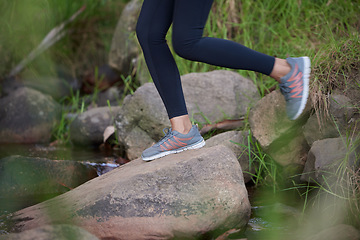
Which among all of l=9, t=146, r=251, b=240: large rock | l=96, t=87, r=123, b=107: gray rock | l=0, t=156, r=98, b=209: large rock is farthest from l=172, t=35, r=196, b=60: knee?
l=96, t=87, r=123, b=107: gray rock

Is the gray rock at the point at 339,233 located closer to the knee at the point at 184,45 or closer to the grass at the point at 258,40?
the grass at the point at 258,40

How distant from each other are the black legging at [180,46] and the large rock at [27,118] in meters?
2.71

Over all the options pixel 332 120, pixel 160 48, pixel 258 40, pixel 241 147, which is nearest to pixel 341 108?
pixel 332 120

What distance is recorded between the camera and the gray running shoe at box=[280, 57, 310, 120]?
208 centimetres

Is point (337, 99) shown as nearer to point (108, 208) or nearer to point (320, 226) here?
point (320, 226)

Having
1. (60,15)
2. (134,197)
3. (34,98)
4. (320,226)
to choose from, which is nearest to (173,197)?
(134,197)

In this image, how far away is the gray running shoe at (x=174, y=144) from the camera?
7.62 ft

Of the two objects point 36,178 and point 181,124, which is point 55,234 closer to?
point 181,124

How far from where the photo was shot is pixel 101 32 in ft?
21.0

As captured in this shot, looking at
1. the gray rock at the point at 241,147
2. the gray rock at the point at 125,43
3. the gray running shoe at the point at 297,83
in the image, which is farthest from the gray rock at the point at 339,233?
the gray rock at the point at 125,43

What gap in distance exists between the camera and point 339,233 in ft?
6.13

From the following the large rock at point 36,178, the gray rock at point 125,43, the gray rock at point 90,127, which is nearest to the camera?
the large rock at point 36,178

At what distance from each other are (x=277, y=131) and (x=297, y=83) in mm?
621

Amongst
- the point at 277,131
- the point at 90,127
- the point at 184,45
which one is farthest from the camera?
the point at 90,127
